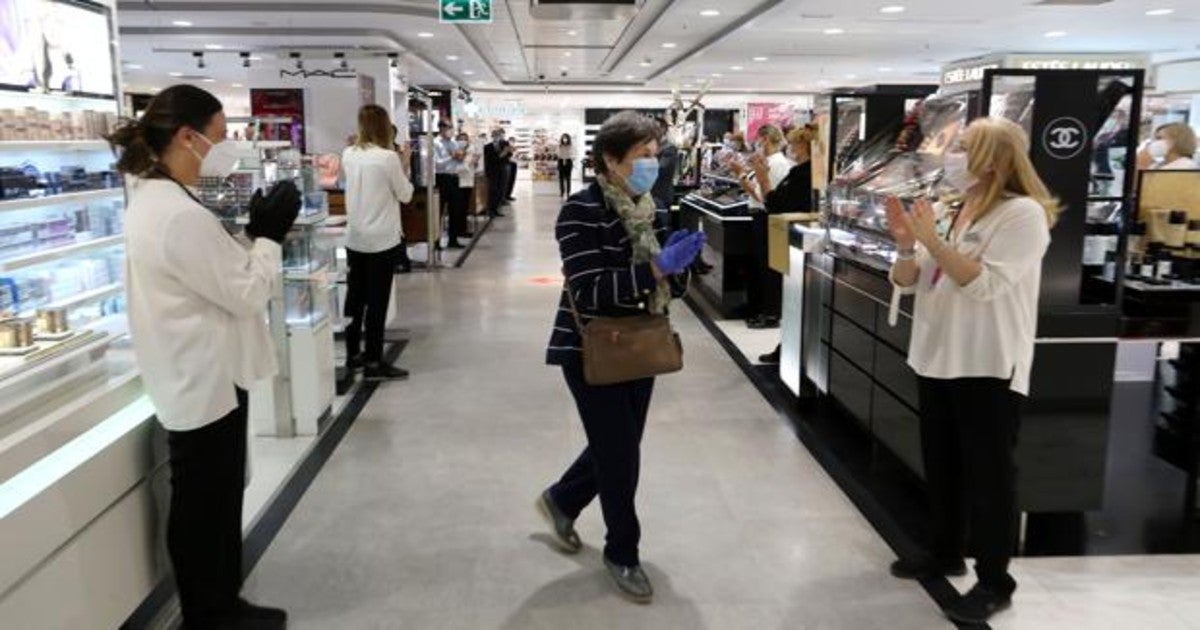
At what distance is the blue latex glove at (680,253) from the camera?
2.59 m

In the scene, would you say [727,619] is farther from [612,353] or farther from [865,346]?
[865,346]

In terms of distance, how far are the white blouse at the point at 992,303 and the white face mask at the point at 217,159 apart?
82.9 inches

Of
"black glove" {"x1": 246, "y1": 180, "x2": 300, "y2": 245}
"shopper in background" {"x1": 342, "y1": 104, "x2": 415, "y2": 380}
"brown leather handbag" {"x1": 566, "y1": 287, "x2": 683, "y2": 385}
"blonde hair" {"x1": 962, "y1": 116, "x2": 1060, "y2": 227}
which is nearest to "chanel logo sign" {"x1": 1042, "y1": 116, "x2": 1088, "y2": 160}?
"blonde hair" {"x1": 962, "y1": 116, "x2": 1060, "y2": 227}

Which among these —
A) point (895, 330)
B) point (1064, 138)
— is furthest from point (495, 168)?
point (1064, 138)

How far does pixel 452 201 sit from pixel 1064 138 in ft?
32.1

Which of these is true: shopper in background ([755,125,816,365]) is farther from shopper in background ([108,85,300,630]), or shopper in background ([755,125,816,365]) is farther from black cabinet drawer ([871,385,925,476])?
shopper in background ([108,85,300,630])

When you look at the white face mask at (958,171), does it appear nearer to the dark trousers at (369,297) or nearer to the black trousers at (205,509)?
the black trousers at (205,509)

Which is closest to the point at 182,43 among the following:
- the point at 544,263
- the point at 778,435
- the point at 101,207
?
the point at 544,263

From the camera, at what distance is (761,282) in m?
7.38

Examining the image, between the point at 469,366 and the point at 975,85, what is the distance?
12.0ft

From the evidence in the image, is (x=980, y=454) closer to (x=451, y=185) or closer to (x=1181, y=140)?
(x=1181, y=140)

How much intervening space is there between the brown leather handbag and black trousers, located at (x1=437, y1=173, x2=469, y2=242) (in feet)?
31.5

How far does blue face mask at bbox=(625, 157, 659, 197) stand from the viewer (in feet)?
8.99

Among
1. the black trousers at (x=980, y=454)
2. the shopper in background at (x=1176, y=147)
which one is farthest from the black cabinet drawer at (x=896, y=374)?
the shopper in background at (x=1176, y=147)
